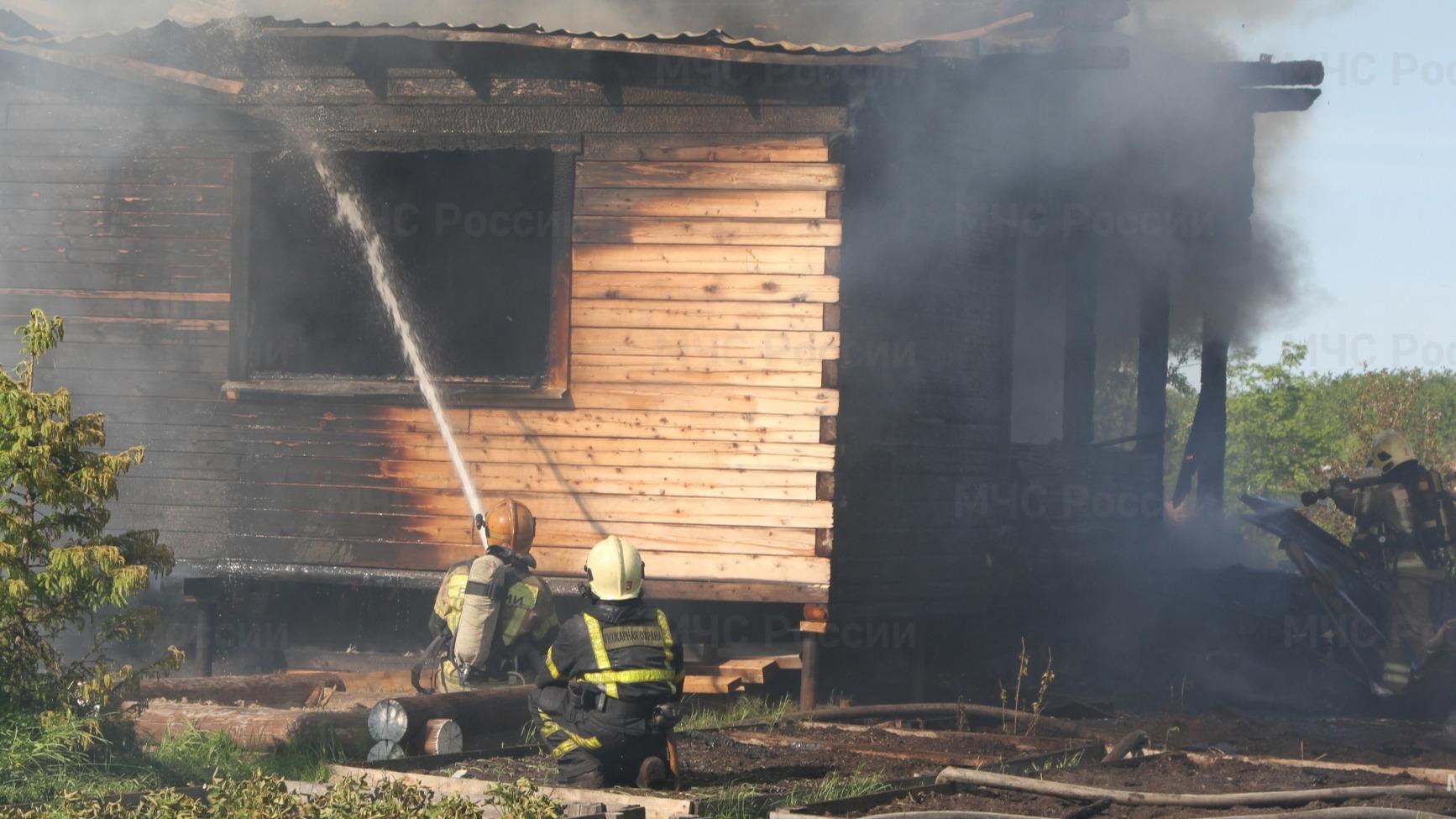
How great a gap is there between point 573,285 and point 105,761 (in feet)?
16.3

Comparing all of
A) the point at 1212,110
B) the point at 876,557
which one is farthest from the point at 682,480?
the point at 1212,110

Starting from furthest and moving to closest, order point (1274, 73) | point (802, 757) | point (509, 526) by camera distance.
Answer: point (1274, 73)
point (509, 526)
point (802, 757)

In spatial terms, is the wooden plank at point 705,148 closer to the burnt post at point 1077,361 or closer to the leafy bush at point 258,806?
the burnt post at point 1077,361

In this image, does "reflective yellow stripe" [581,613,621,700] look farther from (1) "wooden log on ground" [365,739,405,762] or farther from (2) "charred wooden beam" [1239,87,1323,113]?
(2) "charred wooden beam" [1239,87,1323,113]

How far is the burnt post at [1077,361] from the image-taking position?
1454 cm

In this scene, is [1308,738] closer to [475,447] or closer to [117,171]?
[475,447]

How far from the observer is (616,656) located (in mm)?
6613

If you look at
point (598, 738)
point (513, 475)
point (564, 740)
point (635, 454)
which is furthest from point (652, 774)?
point (513, 475)

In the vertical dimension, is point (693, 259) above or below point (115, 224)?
below

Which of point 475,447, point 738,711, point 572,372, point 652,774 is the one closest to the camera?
point 652,774

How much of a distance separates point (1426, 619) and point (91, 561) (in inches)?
394

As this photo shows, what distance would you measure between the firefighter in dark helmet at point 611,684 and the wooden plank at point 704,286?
160 inches

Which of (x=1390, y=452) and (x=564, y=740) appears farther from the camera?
(x=1390, y=452)

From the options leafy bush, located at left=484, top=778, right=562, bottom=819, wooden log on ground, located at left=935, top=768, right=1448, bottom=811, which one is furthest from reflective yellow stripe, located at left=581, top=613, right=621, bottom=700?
wooden log on ground, located at left=935, top=768, right=1448, bottom=811
